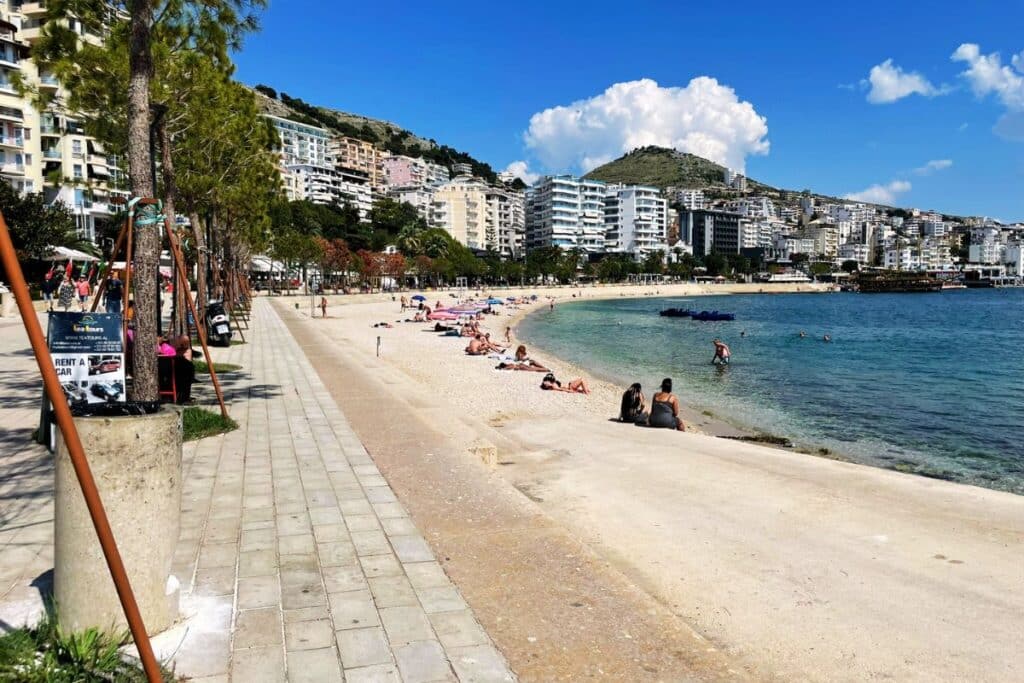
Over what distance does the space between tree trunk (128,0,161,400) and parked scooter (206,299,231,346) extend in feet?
50.4

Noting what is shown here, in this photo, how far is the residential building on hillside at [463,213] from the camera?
15300 cm

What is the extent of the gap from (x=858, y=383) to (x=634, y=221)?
6225 inches

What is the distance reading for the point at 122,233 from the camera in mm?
9836

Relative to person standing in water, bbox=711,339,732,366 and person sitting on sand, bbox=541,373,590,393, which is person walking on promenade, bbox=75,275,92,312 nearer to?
person sitting on sand, bbox=541,373,590,393

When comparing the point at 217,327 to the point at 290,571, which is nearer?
the point at 290,571

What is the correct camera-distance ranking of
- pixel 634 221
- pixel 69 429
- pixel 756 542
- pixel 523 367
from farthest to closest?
1. pixel 634 221
2. pixel 523 367
3. pixel 756 542
4. pixel 69 429

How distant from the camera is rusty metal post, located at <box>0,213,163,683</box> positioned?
8.06 feet

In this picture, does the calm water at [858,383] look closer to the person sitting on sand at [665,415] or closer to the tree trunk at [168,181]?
Result: the person sitting on sand at [665,415]

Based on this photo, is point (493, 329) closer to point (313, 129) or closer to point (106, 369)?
point (106, 369)

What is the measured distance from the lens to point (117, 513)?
4.00 m

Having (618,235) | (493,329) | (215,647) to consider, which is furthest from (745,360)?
(618,235)

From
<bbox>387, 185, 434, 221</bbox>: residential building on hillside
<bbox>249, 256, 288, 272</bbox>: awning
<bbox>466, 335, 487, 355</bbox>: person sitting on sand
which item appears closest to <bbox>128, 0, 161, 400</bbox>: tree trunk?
<bbox>466, 335, 487, 355</bbox>: person sitting on sand

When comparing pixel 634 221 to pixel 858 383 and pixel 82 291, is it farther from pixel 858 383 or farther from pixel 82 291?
pixel 82 291

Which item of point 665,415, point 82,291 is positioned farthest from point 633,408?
point 82,291
